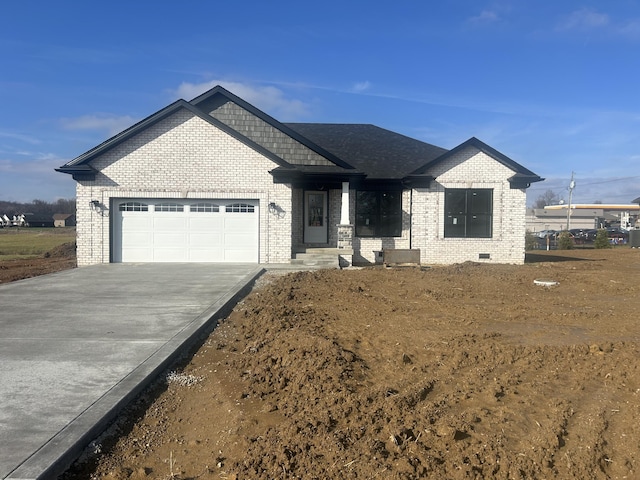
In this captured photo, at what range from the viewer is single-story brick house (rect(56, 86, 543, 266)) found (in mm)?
→ 16344

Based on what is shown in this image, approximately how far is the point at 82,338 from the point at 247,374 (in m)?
2.60

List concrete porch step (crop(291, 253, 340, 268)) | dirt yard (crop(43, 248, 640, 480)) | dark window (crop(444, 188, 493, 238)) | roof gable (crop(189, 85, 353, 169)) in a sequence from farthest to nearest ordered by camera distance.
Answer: dark window (crop(444, 188, 493, 238)), roof gable (crop(189, 85, 353, 169)), concrete porch step (crop(291, 253, 340, 268)), dirt yard (crop(43, 248, 640, 480))

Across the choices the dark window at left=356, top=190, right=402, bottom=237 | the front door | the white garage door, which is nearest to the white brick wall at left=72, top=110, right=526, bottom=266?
the white garage door

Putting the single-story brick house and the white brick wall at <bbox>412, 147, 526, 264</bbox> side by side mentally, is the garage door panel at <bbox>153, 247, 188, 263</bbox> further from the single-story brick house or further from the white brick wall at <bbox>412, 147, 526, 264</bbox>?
the white brick wall at <bbox>412, 147, 526, 264</bbox>

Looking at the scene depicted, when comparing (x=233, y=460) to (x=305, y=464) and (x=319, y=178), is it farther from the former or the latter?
(x=319, y=178)

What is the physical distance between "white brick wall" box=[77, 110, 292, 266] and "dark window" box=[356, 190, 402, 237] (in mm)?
3504

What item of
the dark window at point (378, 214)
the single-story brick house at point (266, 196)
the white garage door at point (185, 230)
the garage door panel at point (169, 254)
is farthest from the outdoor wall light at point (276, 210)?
the dark window at point (378, 214)

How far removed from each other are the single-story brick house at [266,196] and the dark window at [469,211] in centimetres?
4

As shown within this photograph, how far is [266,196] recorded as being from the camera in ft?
54.6

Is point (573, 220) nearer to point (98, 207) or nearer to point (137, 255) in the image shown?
point (137, 255)

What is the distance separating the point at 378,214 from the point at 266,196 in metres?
4.67

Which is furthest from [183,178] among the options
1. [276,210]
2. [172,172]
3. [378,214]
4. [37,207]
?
[37,207]

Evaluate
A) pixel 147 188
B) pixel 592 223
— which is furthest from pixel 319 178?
pixel 592 223

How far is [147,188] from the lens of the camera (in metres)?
16.4
